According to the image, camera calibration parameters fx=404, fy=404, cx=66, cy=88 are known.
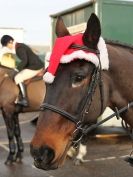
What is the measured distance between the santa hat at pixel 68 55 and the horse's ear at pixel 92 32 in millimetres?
56

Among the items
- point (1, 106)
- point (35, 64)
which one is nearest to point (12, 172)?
point (1, 106)

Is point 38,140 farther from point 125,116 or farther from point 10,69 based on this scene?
point 10,69

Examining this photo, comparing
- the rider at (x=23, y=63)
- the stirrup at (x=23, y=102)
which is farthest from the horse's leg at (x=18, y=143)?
the rider at (x=23, y=63)

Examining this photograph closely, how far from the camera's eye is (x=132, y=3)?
10.8 meters

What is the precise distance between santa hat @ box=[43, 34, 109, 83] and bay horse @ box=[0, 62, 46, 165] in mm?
6034

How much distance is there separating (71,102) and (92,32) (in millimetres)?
537

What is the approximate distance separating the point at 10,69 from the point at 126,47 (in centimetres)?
685

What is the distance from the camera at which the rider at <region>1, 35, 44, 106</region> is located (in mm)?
9359

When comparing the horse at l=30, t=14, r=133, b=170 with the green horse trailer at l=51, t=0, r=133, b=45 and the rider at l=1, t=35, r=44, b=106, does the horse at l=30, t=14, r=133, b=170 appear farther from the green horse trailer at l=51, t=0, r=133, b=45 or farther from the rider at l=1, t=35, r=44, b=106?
the green horse trailer at l=51, t=0, r=133, b=45

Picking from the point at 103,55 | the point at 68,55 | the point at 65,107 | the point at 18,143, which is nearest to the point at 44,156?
the point at 65,107

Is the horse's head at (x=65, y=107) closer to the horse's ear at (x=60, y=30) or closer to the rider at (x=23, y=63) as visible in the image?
the horse's ear at (x=60, y=30)

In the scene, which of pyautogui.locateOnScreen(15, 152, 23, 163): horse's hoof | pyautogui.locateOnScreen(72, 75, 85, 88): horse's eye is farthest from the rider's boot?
pyautogui.locateOnScreen(72, 75, 85, 88): horse's eye

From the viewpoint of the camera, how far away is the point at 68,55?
9.80ft

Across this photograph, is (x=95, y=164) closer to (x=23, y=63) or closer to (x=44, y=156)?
(x=23, y=63)
